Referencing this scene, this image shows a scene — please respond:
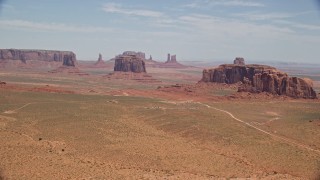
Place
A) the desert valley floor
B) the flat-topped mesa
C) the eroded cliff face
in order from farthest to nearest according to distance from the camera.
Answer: the flat-topped mesa < the eroded cliff face < the desert valley floor

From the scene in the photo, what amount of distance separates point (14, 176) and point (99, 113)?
3169 centimetres

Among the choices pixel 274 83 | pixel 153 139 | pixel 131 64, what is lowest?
pixel 153 139

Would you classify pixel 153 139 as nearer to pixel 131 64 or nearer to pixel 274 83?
pixel 274 83

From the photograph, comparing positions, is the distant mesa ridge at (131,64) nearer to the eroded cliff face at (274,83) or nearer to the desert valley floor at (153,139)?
the eroded cliff face at (274,83)

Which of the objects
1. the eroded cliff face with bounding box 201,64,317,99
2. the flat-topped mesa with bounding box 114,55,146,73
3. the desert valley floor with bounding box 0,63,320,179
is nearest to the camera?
the desert valley floor with bounding box 0,63,320,179

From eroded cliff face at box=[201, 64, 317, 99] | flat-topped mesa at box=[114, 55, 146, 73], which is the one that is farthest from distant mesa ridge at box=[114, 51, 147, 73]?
eroded cliff face at box=[201, 64, 317, 99]

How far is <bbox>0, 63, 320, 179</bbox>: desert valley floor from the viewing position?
123 feet

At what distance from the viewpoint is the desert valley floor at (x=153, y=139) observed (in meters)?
37.5

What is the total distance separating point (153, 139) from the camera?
4953 cm

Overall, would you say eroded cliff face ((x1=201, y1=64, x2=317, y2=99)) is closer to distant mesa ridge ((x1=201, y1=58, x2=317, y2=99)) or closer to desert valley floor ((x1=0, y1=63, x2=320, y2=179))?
distant mesa ridge ((x1=201, y1=58, x2=317, y2=99))

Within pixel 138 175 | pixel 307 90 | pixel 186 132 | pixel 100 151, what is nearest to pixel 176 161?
pixel 138 175

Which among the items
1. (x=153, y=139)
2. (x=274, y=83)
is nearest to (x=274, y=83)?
(x=274, y=83)

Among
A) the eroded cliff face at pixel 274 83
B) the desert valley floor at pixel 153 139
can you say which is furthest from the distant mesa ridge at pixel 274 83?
the desert valley floor at pixel 153 139

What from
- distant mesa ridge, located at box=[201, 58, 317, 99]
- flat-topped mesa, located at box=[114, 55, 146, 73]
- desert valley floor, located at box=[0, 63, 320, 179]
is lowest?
desert valley floor, located at box=[0, 63, 320, 179]
